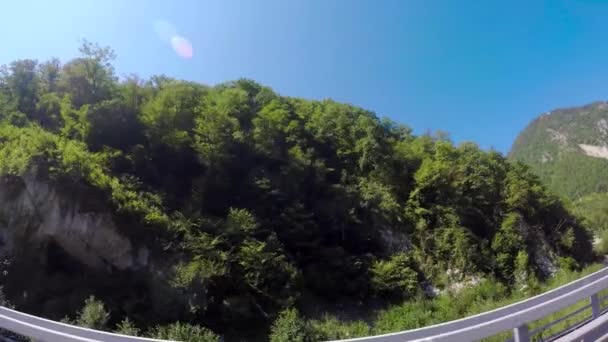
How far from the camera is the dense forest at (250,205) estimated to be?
1468 centimetres

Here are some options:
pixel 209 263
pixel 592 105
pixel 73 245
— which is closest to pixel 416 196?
pixel 209 263

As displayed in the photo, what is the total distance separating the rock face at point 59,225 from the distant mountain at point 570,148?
104m

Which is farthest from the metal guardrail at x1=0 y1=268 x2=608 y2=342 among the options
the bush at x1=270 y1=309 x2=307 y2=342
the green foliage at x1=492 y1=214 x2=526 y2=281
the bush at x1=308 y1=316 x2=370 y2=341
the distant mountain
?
the distant mountain

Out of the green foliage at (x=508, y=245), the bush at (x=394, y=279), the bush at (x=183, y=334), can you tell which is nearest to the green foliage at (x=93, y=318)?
the bush at (x=183, y=334)

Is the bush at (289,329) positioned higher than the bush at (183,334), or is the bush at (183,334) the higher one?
the bush at (183,334)

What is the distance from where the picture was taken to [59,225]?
610 inches

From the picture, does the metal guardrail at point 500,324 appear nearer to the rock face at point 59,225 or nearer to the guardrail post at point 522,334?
the guardrail post at point 522,334

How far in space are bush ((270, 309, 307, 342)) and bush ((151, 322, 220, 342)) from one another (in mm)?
2380

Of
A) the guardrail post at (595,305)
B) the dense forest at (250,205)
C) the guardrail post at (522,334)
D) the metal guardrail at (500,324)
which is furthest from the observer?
the dense forest at (250,205)

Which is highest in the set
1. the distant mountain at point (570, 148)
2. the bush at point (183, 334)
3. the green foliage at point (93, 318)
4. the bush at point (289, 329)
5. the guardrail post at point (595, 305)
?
the distant mountain at point (570, 148)

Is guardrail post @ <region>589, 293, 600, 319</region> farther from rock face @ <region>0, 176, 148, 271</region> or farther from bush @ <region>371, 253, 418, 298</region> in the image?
rock face @ <region>0, 176, 148, 271</region>

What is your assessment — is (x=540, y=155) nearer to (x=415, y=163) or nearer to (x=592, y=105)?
(x=592, y=105)

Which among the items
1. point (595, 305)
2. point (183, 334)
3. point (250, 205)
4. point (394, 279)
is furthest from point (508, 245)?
point (595, 305)

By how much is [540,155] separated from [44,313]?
5828 inches
